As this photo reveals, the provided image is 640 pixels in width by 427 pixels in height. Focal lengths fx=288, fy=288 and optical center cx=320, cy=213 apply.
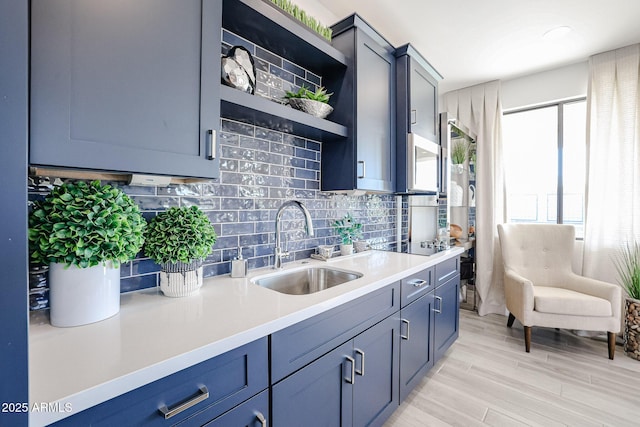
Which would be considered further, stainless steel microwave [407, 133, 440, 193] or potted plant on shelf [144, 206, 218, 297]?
stainless steel microwave [407, 133, 440, 193]

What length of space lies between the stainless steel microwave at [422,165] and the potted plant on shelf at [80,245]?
184cm

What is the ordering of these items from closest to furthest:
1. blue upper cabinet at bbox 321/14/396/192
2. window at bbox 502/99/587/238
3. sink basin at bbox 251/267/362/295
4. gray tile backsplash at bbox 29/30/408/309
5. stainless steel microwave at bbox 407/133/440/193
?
gray tile backsplash at bbox 29/30/408/309, sink basin at bbox 251/267/362/295, blue upper cabinet at bbox 321/14/396/192, stainless steel microwave at bbox 407/133/440/193, window at bbox 502/99/587/238

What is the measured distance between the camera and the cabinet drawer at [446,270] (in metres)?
2.06

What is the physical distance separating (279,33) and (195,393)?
1.54 meters

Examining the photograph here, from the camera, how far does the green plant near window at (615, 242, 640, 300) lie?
2.39 metres

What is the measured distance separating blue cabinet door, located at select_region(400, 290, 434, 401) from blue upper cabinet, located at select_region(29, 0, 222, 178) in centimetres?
134

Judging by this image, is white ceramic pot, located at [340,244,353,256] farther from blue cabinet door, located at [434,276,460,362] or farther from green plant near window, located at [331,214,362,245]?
blue cabinet door, located at [434,276,460,362]

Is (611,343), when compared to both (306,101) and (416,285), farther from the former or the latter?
(306,101)

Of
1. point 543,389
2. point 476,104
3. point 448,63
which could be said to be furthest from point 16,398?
point 476,104

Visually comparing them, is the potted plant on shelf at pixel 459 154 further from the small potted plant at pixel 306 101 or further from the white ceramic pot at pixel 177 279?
the white ceramic pot at pixel 177 279

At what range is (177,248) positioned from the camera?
106cm

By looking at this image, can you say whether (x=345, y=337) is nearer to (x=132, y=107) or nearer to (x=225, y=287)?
(x=225, y=287)

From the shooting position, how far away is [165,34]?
94cm

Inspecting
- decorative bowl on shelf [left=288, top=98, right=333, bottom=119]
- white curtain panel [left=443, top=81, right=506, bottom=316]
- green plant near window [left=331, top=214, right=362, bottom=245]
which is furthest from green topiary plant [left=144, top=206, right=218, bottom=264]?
white curtain panel [left=443, top=81, right=506, bottom=316]
